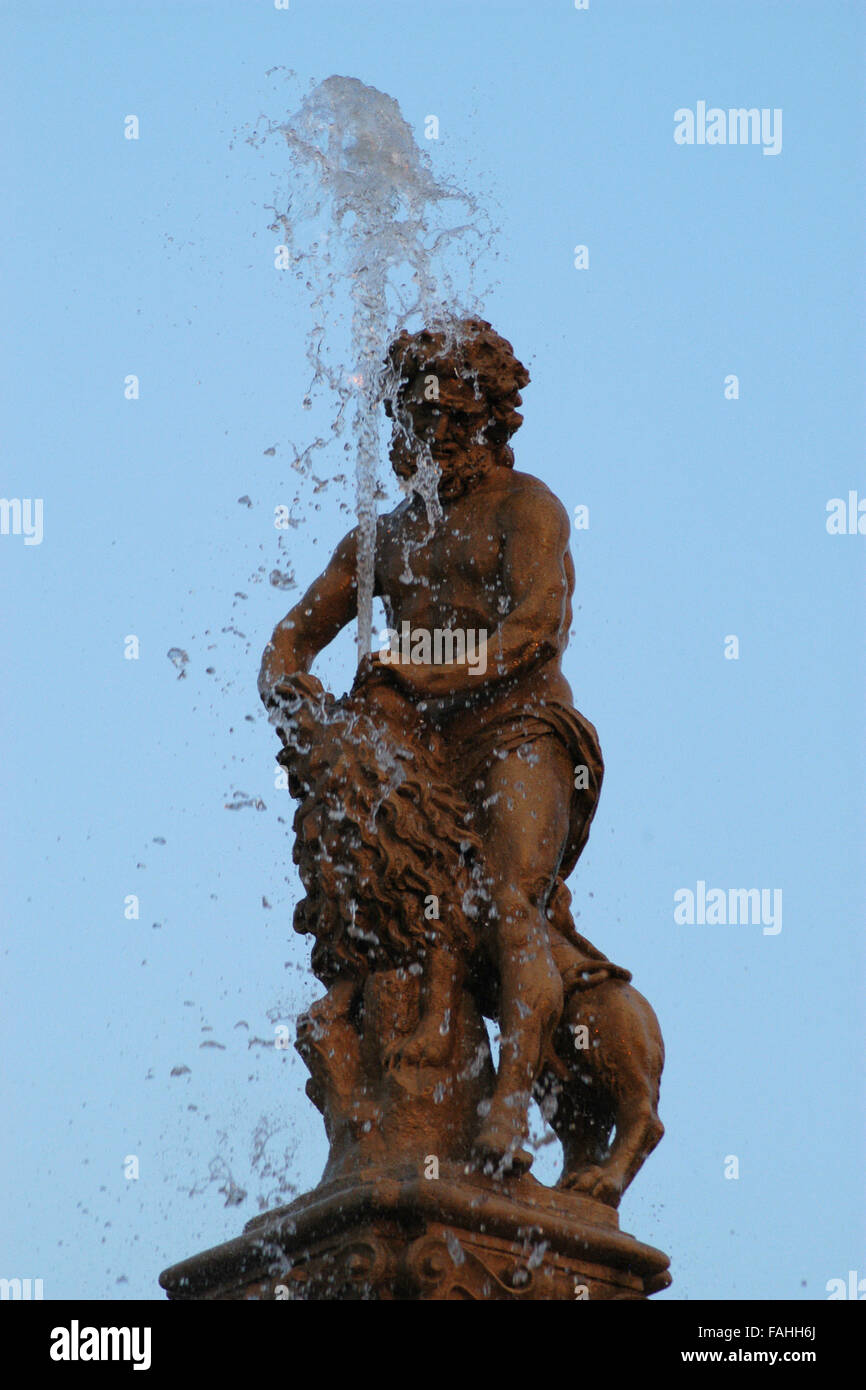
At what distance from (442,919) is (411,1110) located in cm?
77

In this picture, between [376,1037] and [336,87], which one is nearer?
[376,1037]

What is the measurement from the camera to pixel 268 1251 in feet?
30.6

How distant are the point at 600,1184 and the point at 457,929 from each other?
1127mm

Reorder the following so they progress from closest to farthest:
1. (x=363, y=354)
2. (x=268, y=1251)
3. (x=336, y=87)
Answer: (x=268, y=1251) < (x=363, y=354) < (x=336, y=87)

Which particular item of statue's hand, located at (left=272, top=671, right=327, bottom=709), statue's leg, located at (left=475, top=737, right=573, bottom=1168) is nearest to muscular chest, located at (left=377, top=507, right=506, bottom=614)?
statue's hand, located at (left=272, top=671, right=327, bottom=709)

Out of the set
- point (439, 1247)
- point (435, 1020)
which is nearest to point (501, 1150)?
point (439, 1247)

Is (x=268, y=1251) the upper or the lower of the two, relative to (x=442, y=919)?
lower

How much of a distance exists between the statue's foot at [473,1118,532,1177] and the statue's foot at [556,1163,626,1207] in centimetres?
32

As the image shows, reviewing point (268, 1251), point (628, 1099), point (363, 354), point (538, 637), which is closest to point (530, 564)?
point (538, 637)

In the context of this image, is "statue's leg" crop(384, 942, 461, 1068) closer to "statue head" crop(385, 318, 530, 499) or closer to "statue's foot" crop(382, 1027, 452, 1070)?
"statue's foot" crop(382, 1027, 452, 1070)

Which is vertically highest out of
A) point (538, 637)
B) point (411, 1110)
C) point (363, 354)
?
point (363, 354)

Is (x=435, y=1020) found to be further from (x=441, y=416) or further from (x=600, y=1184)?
(x=441, y=416)
